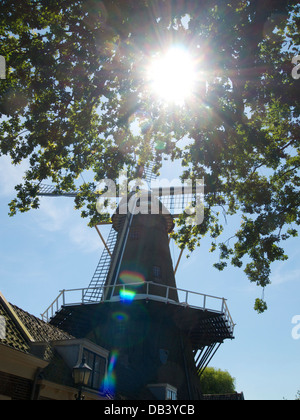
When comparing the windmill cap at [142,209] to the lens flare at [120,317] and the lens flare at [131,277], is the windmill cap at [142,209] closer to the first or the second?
the lens flare at [131,277]

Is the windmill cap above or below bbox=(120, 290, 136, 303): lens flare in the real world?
above

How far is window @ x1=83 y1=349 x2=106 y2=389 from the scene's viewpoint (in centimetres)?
1274

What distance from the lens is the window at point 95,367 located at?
12.7 metres

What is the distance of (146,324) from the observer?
61.7 feet

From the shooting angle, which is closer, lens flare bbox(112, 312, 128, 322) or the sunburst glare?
the sunburst glare

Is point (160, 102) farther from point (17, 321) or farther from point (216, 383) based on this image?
point (216, 383)

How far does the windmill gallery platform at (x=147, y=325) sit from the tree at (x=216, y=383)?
24.2 meters

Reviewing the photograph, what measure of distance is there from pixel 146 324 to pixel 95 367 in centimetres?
587

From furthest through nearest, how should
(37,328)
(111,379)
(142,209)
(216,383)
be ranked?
(216,383) → (142,209) → (111,379) → (37,328)

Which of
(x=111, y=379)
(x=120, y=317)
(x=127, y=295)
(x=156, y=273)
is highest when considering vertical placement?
(x=156, y=273)

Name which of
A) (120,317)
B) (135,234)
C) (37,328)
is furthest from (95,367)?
(135,234)

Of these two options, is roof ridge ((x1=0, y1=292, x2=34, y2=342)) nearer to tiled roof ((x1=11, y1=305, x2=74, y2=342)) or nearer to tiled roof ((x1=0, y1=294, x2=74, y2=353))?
tiled roof ((x1=0, y1=294, x2=74, y2=353))

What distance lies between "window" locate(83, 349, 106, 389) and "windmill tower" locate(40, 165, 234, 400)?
267cm

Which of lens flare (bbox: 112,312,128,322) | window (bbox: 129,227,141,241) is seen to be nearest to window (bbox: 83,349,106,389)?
lens flare (bbox: 112,312,128,322)
